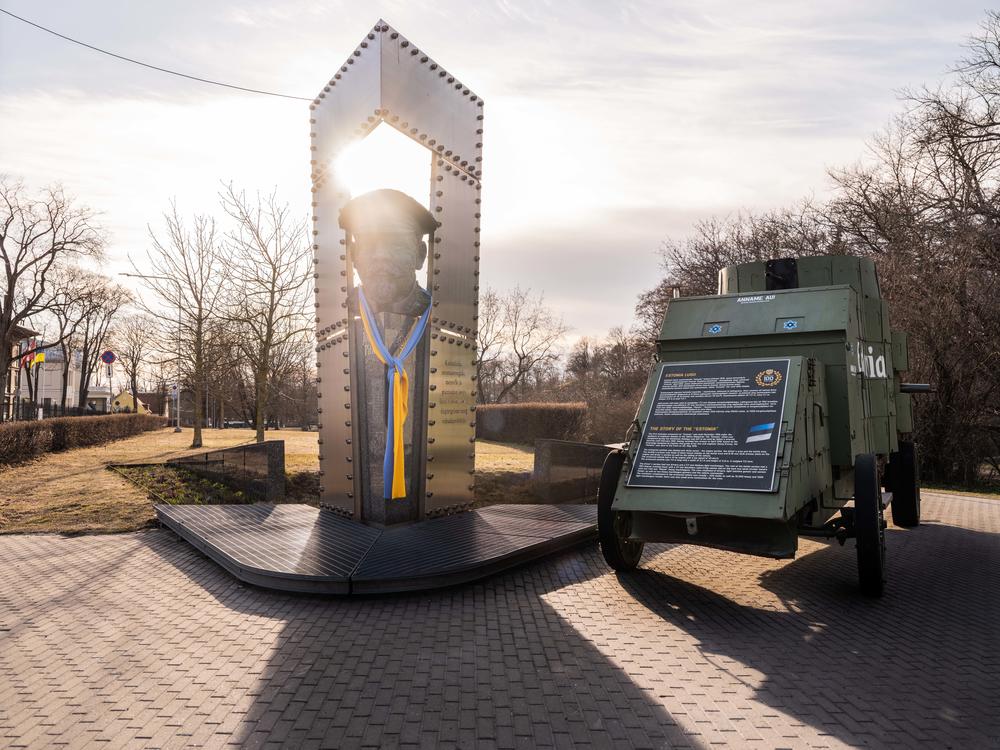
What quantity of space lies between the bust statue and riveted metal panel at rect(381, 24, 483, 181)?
1.01 meters

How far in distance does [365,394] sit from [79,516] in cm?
510

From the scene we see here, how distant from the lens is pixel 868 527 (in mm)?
6129

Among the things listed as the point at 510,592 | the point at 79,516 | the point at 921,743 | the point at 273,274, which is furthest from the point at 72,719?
the point at 273,274

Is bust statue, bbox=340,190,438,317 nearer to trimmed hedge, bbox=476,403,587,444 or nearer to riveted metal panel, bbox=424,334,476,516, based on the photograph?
riveted metal panel, bbox=424,334,476,516

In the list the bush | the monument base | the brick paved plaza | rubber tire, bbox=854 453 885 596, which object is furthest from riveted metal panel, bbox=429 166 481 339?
the bush

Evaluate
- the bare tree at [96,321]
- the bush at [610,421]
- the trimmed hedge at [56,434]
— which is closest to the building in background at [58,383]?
the bare tree at [96,321]

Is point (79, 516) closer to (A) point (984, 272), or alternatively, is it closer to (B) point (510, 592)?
(B) point (510, 592)

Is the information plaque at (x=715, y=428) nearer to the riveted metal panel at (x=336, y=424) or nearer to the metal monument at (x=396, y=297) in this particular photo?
the metal monument at (x=396, y=297)

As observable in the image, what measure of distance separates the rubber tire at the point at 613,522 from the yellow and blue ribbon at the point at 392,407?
7.30 ft

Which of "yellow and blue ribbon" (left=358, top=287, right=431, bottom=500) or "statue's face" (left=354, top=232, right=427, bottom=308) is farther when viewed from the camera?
"statue's face" (left=354, top=232, right=427, bottom=308)

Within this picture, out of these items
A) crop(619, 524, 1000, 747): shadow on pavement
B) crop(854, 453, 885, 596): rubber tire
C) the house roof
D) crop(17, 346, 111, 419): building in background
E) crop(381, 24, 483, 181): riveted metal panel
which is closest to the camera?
crop(619, 524, 1000, 747): shadow on pavement

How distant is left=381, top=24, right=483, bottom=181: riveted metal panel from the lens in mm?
8203

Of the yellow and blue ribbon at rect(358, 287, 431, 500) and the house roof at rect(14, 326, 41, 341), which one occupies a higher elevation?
the house roof at rect(14, 326, 41, 341)

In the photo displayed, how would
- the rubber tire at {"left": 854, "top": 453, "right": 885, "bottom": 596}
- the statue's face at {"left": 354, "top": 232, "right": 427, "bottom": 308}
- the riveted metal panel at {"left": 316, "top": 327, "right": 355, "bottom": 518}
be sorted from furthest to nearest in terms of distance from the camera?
1. the riveted metal panel at {"left": 316, "top": 327, "right": 355, "bottom": 518}
2. the statue's face at {"left": 354, "top": 232, "right": 427, "bottom": 308}
3. the rubber tire at {"left": 854, "top": 453, "right": 885, "bottom": 596}
